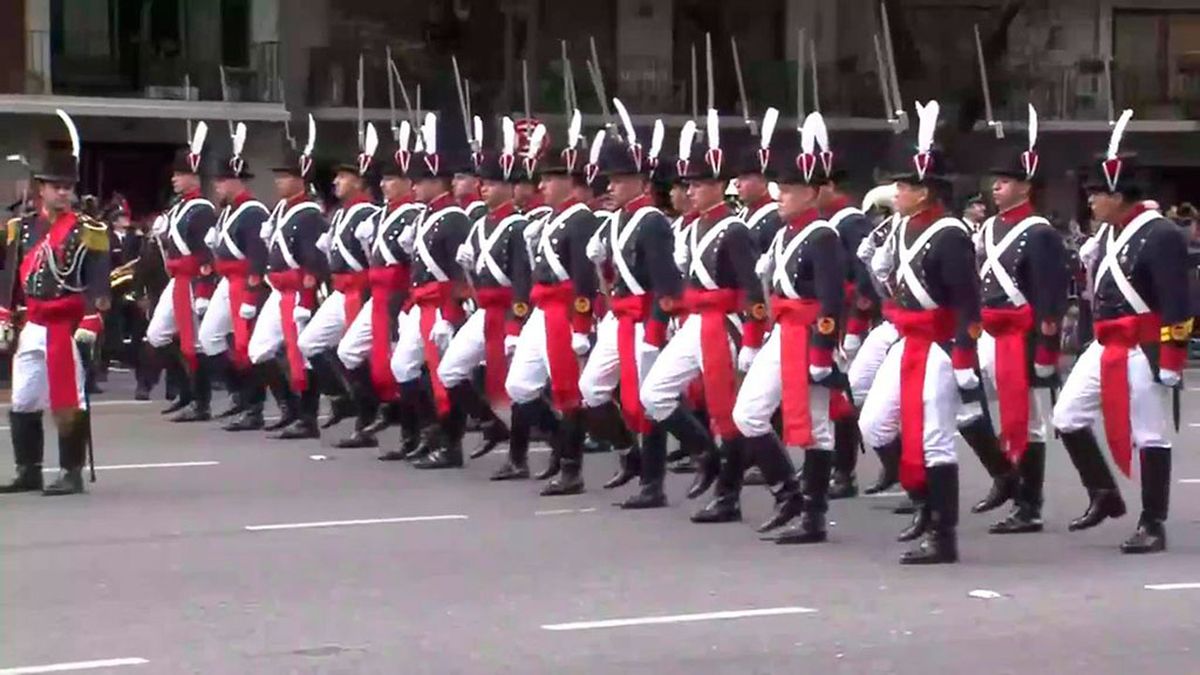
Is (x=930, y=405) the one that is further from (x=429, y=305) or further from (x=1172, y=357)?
(x=429, y=305)

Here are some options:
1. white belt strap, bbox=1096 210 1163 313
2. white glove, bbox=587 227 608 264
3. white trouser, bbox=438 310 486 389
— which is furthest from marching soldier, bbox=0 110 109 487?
white belt strap, bbox=1096 210 1163 313

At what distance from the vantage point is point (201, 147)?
19.1 metres

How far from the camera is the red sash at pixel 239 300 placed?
1834 centimetres

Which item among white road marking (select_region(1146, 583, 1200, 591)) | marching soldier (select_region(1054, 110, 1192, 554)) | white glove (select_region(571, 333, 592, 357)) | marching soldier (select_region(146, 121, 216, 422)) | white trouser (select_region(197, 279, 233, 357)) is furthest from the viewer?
marching soldier (select_region(146, 121, 216, 422))

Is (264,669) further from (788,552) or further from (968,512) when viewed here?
(968,512)

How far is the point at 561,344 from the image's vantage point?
14766 mm

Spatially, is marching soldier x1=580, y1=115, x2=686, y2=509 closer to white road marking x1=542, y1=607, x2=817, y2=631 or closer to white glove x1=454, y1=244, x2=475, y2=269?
white glove x1=454, y1=244, x2=475, y2=269

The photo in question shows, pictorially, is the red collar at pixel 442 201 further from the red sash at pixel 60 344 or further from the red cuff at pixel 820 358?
the red cuff at pixel 820 358

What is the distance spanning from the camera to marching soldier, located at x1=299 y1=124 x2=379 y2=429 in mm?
17266

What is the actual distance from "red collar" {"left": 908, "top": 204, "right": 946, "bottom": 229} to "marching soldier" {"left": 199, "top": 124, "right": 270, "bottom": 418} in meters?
7.26

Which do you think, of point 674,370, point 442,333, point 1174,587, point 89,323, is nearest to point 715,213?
point 674,370

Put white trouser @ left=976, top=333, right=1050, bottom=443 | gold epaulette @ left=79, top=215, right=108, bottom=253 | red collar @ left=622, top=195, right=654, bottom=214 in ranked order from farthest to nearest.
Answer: gold epaulette @ left=79, top=215, right=108, bottom=253
red collar @ left=622, top=195, right=654, bottom=214
white trouser @ left=976, top=333, right=1050, bottom=443

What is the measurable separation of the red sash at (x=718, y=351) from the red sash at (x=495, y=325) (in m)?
2.64

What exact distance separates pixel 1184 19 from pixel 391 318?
30.3m
